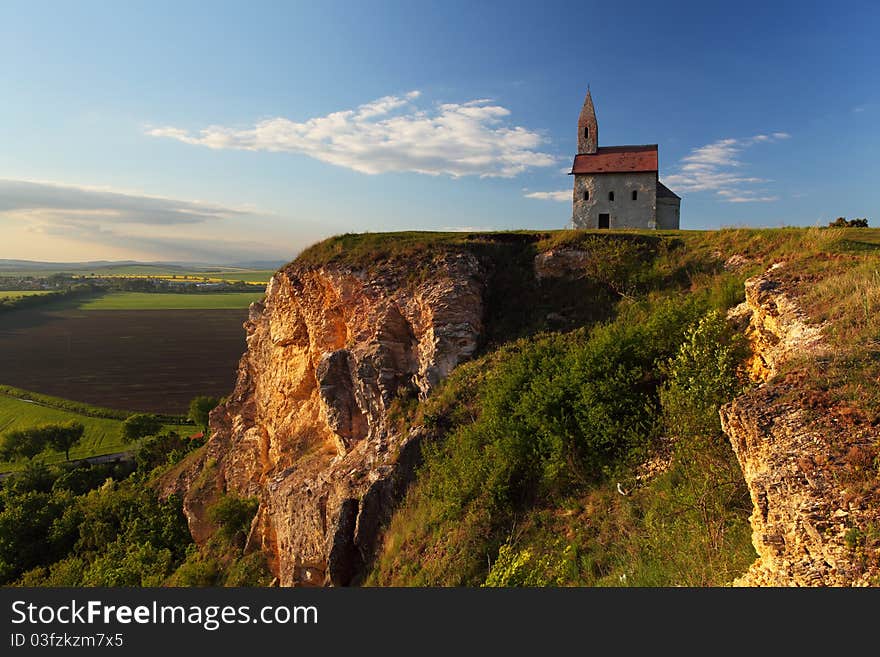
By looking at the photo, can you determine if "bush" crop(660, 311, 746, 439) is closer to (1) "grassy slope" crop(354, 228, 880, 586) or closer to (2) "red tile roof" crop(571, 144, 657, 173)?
(1) "grassy slope" crop(354, 228, 880, 586)

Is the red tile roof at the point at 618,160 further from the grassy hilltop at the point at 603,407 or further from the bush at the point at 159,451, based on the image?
the bush at the point at 159,451

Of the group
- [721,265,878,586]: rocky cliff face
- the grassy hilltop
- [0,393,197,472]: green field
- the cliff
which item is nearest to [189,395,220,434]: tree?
[0,393,197,472]: green field

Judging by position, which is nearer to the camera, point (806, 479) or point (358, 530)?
point (806, 479)

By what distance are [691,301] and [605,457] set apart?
4.98m

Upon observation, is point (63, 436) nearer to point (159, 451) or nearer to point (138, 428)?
point (138, 428)

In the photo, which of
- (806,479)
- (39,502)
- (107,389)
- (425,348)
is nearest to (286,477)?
(425,348)

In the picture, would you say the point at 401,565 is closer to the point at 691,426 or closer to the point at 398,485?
the point at 398,485

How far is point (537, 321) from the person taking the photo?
15.1 meters

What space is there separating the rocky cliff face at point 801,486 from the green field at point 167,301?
121551 mm

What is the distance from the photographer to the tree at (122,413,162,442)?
4647 centimetres

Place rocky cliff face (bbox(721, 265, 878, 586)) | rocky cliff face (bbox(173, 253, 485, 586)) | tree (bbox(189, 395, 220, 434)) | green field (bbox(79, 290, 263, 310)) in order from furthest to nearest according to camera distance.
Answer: green field (bbox(79, 290, 263, 310)) < tree (bbox(189, 395, 220, 434)) < rocky cliff face (bbox(173, 253, 485, 586)) < rocky cliff face (bbox(721, 265, 878, 586))

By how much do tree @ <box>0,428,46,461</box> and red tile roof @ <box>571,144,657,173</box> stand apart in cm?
5385

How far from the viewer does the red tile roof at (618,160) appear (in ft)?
94.3

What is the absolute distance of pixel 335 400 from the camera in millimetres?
16094
